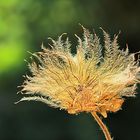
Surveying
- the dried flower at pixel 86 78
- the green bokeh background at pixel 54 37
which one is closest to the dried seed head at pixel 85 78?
the dried flower at pixel 86 78

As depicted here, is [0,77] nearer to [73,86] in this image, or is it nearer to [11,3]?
[11,3]

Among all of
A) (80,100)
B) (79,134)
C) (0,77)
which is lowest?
(80,100)

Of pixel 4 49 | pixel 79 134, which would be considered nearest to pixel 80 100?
pixel 4 49

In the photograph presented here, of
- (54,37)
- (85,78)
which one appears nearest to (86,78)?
(85,78)

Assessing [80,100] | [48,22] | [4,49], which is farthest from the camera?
[48,22]

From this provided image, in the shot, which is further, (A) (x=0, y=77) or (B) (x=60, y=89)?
(A) (x=0, y=77)

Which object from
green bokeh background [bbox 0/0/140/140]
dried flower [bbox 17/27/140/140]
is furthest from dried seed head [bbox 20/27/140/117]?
green bokeh background [bbox 0/0/140/140]
